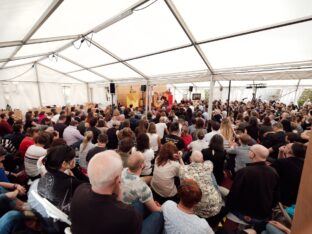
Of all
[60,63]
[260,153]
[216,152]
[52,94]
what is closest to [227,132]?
[216,152]

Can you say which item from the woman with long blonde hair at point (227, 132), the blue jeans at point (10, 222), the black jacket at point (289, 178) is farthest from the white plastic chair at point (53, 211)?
the woman with long blonde hair at point (227, 132)

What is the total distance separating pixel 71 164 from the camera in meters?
1.77

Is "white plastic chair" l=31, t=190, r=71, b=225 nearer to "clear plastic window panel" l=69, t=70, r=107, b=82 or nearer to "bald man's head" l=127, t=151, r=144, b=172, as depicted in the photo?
"bald man's head" l=127, t=151, r=144, b=172

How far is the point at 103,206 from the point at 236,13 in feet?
12.9

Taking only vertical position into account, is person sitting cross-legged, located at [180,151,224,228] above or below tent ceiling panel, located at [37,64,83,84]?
below

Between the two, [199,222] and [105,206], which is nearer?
[105,206]

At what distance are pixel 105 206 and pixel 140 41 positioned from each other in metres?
5.12

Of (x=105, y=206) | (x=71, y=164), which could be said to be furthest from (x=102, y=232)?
(x=71, y=164)

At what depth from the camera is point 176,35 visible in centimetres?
458

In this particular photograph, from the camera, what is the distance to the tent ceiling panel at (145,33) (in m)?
3.99

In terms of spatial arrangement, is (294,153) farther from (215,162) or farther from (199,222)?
(199,222)

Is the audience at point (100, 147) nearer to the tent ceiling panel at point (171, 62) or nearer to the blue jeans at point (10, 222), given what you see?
the blue jeans at point (10, 222)

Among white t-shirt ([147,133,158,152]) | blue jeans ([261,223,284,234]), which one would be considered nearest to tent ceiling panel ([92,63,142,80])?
white t-shirt ([147,133,158,152])

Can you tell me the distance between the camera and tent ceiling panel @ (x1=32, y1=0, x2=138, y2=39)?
3.44 metres
